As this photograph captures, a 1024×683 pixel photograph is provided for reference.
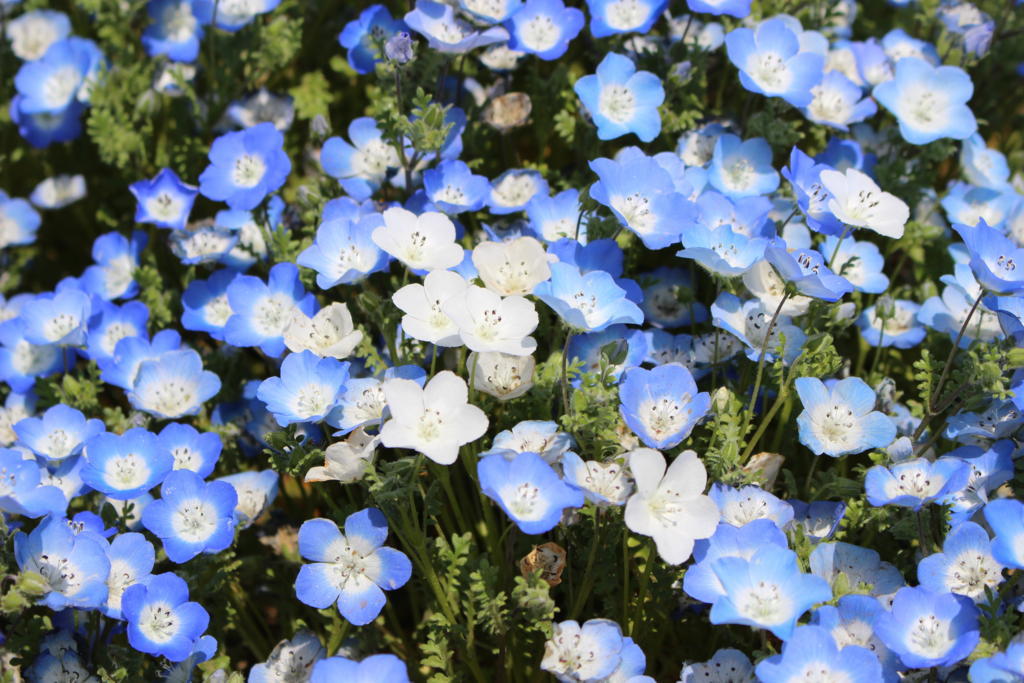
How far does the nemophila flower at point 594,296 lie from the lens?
91.5 inches

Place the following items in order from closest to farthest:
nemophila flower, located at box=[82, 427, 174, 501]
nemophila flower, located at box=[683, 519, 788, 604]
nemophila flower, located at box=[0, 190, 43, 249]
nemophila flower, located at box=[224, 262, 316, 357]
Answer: nemophila flower, located at box=[683, 519, 788, 604]
nemophila flower, located at box=[82, 427, 174, 501]
nemophila flower, located at box=[224, 262, 316, 357]
nemophila flower, located at box=[0, 190, 43, 249]

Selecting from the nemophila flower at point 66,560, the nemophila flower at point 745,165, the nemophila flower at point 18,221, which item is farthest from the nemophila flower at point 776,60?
the nemophila flower at point 18,221

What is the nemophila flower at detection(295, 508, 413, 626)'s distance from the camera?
224 cm

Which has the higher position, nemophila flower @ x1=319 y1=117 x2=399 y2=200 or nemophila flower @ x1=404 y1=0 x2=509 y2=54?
nemophila flower @ x1=404 y1=0 x2=509 y2=54

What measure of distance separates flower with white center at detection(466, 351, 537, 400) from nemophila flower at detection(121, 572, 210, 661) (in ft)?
2.70

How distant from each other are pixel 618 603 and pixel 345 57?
238 centimetres

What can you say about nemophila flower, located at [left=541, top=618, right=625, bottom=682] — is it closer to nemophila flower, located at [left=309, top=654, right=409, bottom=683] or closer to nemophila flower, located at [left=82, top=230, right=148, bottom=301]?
nemophila flower, located at [left=309, top=654, right=409, bottom=683]

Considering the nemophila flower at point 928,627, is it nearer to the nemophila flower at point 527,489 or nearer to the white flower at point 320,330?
the nemophila flower at point 527,489

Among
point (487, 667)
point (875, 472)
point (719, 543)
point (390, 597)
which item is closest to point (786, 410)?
point (875, 472)

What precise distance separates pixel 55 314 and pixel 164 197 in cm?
50

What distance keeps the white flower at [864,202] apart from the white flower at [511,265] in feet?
2.50

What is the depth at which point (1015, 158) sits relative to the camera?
12.4ft

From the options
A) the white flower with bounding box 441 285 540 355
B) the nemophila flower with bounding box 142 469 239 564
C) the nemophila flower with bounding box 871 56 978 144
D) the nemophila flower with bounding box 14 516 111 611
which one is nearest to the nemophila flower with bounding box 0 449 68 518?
the nemophila flower with bounding box 14 516 111 611

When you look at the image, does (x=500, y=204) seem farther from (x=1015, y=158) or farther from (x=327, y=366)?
(x=1015, y=158)
